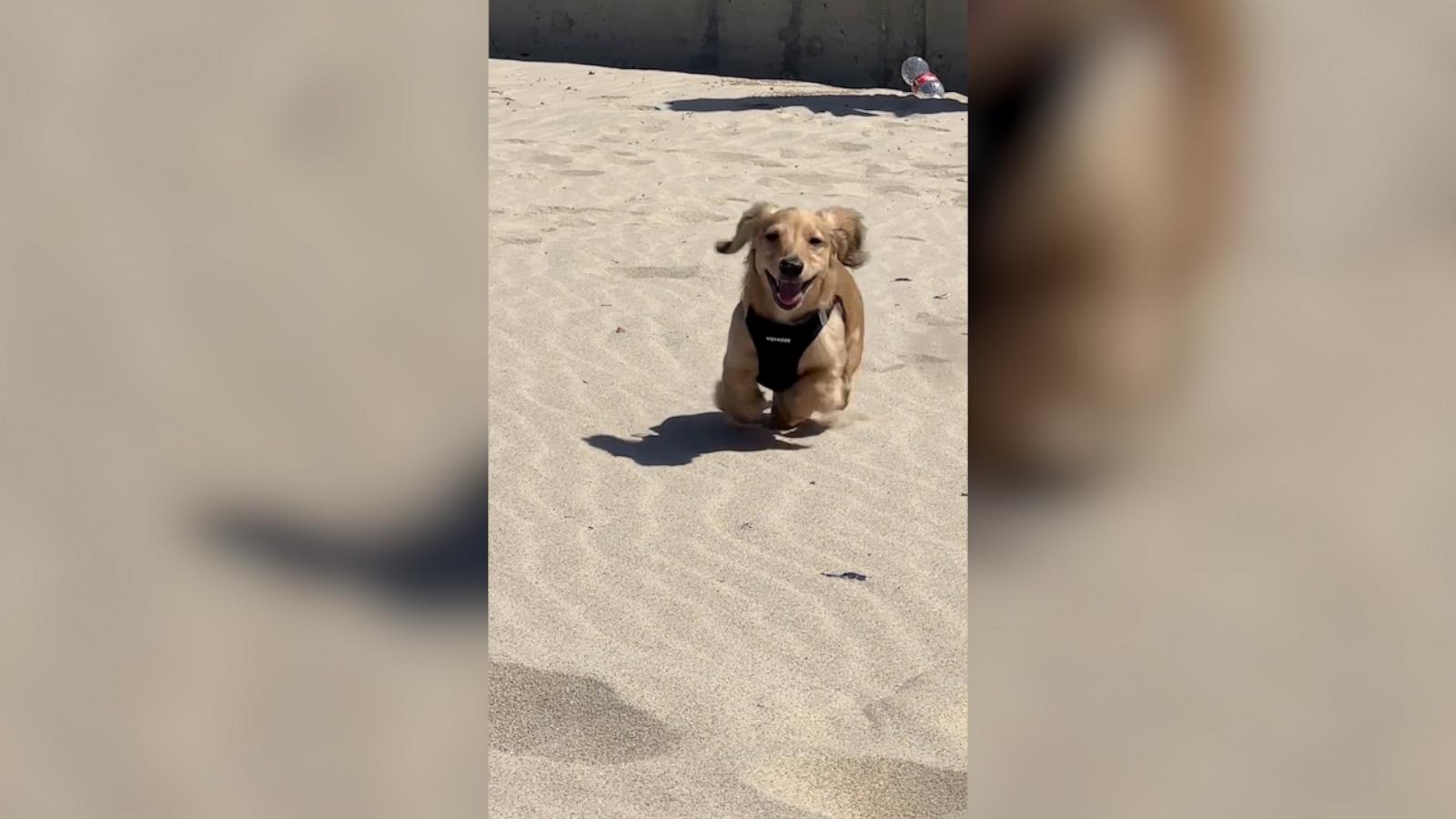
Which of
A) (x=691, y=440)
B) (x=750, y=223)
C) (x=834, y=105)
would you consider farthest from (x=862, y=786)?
(x=834, y=105)

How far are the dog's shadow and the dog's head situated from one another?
400mm

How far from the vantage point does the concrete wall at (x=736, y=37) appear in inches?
544

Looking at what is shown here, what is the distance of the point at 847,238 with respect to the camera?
Answer: 522cm

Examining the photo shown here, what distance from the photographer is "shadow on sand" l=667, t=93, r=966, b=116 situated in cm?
1221

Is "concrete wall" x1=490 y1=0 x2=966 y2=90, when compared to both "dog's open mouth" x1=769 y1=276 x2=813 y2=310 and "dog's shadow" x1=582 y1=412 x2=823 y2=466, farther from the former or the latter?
"dog's open mouth" x1=769 y1=276 x2=813 y2=310

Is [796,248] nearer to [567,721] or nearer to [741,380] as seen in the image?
[741,380]

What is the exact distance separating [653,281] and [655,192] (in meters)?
2.05

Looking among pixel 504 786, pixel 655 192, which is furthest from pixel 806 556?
pixel 655 192

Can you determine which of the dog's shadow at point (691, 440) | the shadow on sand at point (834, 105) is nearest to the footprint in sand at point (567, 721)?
the dog's shadow at point (691, 440)
